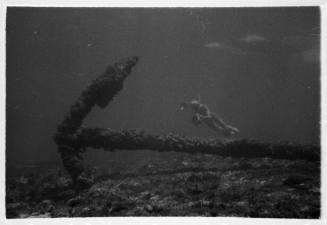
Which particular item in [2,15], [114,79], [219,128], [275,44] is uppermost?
[275,44]

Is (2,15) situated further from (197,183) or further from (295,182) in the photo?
(295,182)

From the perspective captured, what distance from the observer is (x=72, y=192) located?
9.09 metres

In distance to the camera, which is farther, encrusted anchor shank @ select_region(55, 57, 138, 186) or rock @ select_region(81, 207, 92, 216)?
encrusted anchor shank @ select_region(55, 57, 138, 186)

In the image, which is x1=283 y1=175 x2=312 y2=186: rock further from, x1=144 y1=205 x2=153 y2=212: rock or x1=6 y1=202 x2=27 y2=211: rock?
x1=6 y1=202 x2=27 y2=211: rock

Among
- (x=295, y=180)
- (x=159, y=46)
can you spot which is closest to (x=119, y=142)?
(x=295, y=180)

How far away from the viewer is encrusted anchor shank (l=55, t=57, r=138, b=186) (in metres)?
9.27

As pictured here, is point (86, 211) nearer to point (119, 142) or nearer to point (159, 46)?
point (119, 142)

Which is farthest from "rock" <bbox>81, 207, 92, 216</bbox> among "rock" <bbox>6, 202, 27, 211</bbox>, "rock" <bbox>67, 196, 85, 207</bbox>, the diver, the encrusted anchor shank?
the diver

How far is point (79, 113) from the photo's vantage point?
944 centimetres

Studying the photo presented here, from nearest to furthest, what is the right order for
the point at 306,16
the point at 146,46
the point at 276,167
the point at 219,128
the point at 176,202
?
the point at 176,202 < the point at 306,16 < the point at 276,167 < the point at 219,128 < the point at 146,46

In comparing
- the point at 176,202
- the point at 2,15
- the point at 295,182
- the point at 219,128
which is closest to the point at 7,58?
the point at 2,15

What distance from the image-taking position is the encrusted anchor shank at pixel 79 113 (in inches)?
365

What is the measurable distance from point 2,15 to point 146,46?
2398 cm

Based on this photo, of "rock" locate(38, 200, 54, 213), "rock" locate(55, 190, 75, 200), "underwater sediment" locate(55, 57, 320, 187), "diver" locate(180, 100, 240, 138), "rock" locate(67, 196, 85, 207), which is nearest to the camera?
"rock" locate(38, 200, 54, 213)
